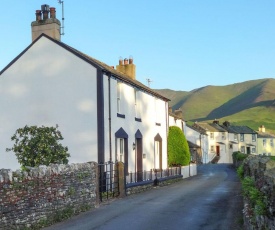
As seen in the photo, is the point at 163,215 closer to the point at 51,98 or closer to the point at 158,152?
the point at 51,98

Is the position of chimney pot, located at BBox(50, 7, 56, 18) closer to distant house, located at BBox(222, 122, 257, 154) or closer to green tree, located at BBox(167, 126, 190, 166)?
green tree, located at BBox(167, 126, 190, 166)

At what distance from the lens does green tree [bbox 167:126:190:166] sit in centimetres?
3550

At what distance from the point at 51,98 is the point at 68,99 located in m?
1.13

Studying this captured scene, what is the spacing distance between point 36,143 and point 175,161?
18511 millimetres

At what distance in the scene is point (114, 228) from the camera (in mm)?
11898

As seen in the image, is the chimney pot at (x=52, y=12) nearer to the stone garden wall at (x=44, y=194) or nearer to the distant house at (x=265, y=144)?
the stone garden wall at (x=44, y=194)

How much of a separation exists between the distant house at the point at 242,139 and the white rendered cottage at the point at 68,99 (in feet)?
267

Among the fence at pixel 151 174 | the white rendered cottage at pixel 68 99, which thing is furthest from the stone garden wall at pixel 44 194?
the fence at pixel 151 174

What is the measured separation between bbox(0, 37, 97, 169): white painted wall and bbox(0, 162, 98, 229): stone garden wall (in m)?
5.18

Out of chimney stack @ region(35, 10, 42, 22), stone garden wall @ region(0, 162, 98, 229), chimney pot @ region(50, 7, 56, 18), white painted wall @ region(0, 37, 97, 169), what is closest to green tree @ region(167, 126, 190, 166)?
white painted wall @ region(0, 37, 97, 169)

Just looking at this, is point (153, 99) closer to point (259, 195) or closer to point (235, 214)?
point (235, 214)

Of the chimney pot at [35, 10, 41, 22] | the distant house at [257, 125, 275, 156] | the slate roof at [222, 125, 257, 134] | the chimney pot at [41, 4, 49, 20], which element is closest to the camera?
the chimney pot at [41, 4, 49, 20]

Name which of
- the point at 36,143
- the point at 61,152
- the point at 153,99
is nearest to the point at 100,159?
the point at 61,152

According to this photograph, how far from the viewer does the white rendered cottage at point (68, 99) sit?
71.0 ft
